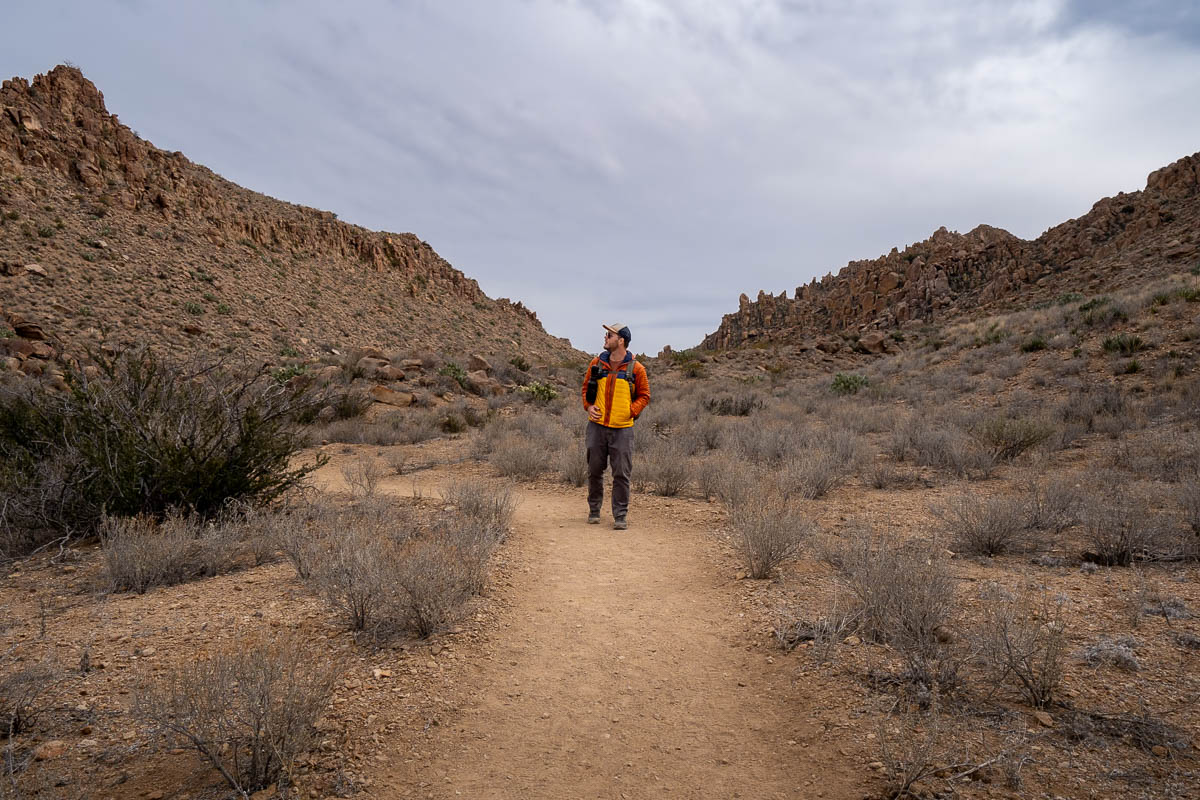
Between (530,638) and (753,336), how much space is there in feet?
158

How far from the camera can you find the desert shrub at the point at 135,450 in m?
5.55

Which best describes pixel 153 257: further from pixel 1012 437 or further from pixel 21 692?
pixel 1012 437

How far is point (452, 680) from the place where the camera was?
316 centimetres

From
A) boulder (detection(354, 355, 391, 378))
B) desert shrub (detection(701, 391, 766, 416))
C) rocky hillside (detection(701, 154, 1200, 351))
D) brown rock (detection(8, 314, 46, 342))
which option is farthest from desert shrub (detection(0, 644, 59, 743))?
rocky hillside (detection(701, 154, 1200, 351))

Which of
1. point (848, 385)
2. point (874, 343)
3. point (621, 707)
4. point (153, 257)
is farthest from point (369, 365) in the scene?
point (874, 343)

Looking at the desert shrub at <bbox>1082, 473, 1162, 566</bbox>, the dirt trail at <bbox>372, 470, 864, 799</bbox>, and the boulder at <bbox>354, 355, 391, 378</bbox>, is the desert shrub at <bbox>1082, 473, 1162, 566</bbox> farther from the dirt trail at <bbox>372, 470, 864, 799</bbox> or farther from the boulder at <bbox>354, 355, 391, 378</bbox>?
the boulder at <bbox>354, 355, 391, 378</bbox>

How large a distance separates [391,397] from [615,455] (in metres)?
12.1

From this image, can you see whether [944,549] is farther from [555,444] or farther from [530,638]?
[555,444]

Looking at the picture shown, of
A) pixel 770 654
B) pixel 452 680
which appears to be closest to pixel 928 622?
pixel 770 654

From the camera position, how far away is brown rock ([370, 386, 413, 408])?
55.4 feet

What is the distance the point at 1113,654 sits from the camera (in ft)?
9.77

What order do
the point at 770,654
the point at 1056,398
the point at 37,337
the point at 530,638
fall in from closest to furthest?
the point at 770,654, the point at 530,638, the point at 1056,398, the point at 37,337

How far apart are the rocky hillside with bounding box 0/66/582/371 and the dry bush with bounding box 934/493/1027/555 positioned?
18647 mm

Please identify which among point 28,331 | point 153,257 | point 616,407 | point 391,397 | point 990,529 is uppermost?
point 153,257
